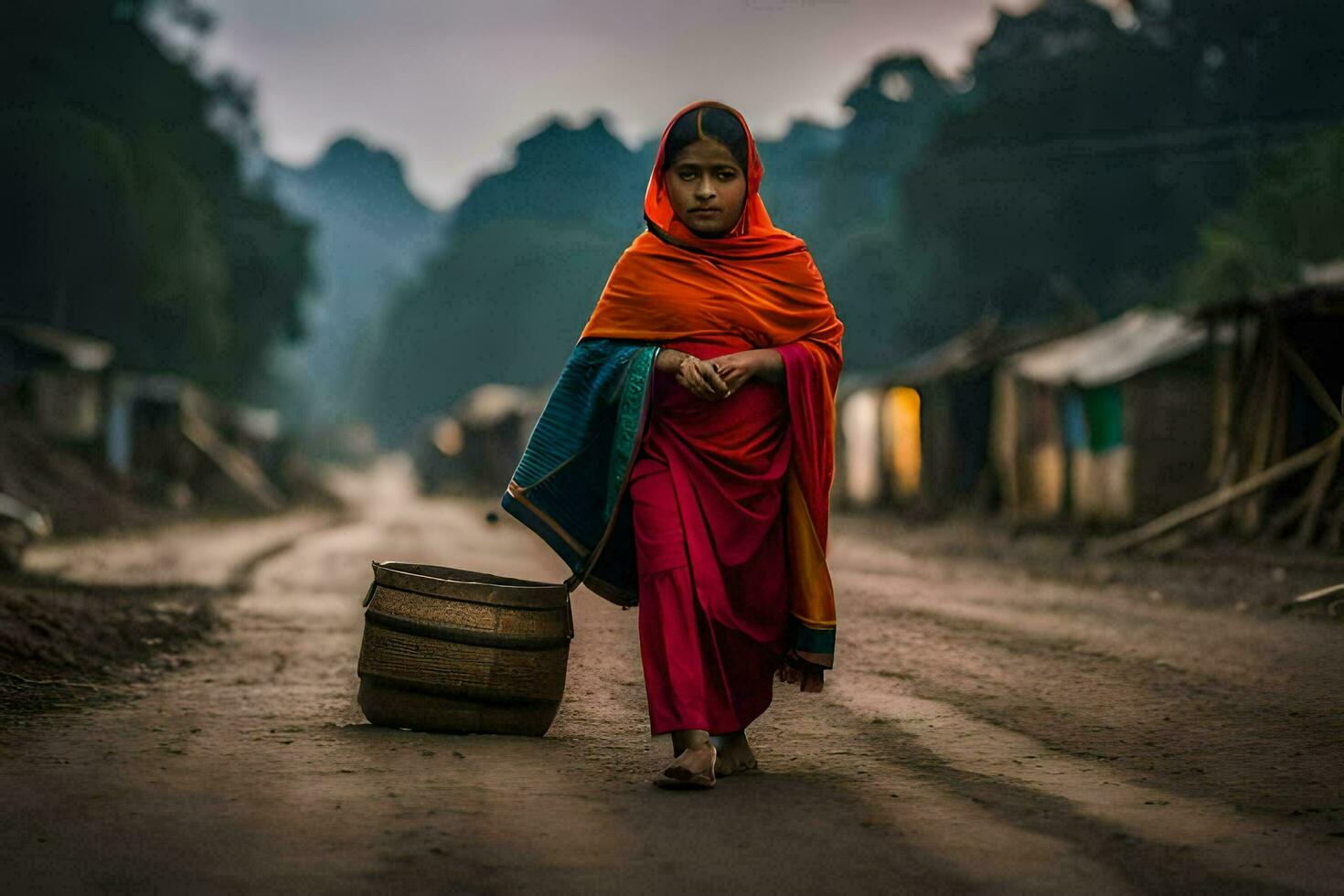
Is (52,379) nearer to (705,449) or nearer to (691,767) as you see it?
(705,449)

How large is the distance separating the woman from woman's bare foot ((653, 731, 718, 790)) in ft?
0.10

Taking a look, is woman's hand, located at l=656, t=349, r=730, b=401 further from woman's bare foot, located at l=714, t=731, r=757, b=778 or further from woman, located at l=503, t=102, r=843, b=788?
woman's bare foot, located at l=714, t=731, r=757, b=778

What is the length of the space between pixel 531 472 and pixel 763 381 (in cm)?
83

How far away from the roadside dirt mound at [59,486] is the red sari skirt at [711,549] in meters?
16.7

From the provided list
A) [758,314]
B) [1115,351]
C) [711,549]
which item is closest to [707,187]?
[758,314]

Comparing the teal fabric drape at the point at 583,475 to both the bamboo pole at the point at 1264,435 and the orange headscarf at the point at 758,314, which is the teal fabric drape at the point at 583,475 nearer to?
the orange headscarf at the point at 758,314

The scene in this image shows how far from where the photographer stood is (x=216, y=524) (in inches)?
924

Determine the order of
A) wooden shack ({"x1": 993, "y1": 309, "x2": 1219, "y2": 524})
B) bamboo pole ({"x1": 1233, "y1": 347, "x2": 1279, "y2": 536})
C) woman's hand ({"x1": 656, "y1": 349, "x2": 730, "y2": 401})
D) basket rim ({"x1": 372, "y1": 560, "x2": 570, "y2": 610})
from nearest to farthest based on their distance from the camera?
woman's hand ({"x1": 656, "y1": 349, "x2": 730, "y2": 401})
basket rim ({"x1": 372, "y1": 560, "x2": 570, "y2": 610})
bamboo pole ({"x1": 1233, "y1": 347, "x2": 1279, "y2": 536})
wooden shack ({"x1": 993, "y1": 309, "x2": 1219, "y2": 524})

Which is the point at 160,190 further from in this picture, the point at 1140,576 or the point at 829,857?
the point at 829,857

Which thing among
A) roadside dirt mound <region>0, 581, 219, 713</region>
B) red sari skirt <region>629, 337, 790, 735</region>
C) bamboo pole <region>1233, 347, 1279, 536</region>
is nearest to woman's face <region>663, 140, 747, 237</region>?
red sari skirt <region>629, 337, 790, 735</region>

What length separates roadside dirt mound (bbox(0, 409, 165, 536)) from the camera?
66.8 ft

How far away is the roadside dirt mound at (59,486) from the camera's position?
20.4 m

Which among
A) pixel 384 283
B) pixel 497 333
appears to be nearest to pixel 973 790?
pixel 497 333

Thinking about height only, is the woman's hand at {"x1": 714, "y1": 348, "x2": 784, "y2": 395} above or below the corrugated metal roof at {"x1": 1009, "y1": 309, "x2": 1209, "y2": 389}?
below
